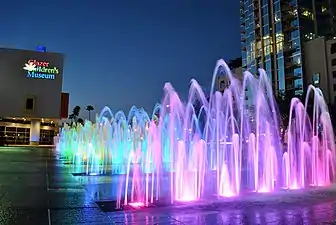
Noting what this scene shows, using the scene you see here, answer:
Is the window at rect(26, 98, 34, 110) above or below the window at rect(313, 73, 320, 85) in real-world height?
below

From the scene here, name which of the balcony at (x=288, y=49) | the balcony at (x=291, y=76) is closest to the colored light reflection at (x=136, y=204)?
the balcony at (x=291, y=76)

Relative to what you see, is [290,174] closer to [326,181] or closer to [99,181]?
[326,181]

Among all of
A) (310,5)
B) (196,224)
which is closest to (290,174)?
(196,224)

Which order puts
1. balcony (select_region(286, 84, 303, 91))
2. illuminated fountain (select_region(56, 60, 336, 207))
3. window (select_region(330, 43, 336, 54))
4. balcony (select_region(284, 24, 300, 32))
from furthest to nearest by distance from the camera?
balcony (select_region(284, 24, 300, 32)) → balcony (select_region(286, 84, 303, 91)) → window (select_region(330, 43, 336, 54)) → illuminated fountain (select_region(56, 60, 336, 207))

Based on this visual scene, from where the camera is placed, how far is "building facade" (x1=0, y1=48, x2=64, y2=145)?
49.5m

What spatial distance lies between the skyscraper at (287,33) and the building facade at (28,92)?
37001mm

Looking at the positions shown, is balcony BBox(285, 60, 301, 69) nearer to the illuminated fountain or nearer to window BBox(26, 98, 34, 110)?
window BBox(26, 98, 34, 110)

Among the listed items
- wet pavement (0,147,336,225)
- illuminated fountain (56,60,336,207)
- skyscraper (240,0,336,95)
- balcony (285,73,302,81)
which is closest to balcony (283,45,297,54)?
skyscraper (240,0,336,95)

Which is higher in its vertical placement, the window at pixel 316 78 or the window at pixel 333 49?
the window at pixel 333 49

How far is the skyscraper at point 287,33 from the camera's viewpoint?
2393 inches

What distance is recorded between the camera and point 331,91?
56.1 m

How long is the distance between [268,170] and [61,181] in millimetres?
6104

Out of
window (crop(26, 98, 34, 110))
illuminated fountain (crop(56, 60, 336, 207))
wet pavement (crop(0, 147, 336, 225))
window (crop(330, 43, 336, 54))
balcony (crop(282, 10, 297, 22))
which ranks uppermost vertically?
balcony (crop(282, 10, 297, 22))

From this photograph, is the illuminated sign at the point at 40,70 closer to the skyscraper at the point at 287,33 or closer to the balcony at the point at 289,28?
the skyscraper at the point at 287,33
